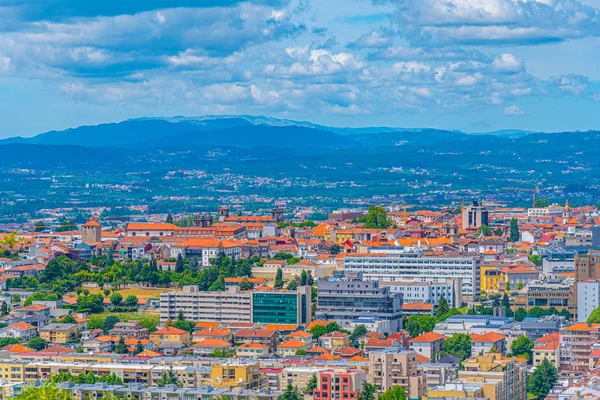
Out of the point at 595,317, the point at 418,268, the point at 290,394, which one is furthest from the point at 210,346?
the point at 418,268

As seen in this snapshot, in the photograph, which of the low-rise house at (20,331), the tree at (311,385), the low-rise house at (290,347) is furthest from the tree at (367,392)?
the low-rise house at (20,331)

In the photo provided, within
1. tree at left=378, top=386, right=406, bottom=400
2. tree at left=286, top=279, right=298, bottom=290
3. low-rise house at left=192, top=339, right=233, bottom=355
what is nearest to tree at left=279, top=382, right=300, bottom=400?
tree at left=378, top=386, right=406, bottom=400

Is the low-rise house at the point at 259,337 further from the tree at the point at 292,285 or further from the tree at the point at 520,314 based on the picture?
the tree at the point at 520,314

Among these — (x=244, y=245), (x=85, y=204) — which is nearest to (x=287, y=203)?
(x=85, y=204)

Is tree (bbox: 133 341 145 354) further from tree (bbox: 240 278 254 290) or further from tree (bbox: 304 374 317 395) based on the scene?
tree (bbox: 240 278 254 290)

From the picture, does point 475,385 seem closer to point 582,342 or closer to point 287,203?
point 582,342

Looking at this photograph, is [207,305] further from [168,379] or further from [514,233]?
[514,233]
